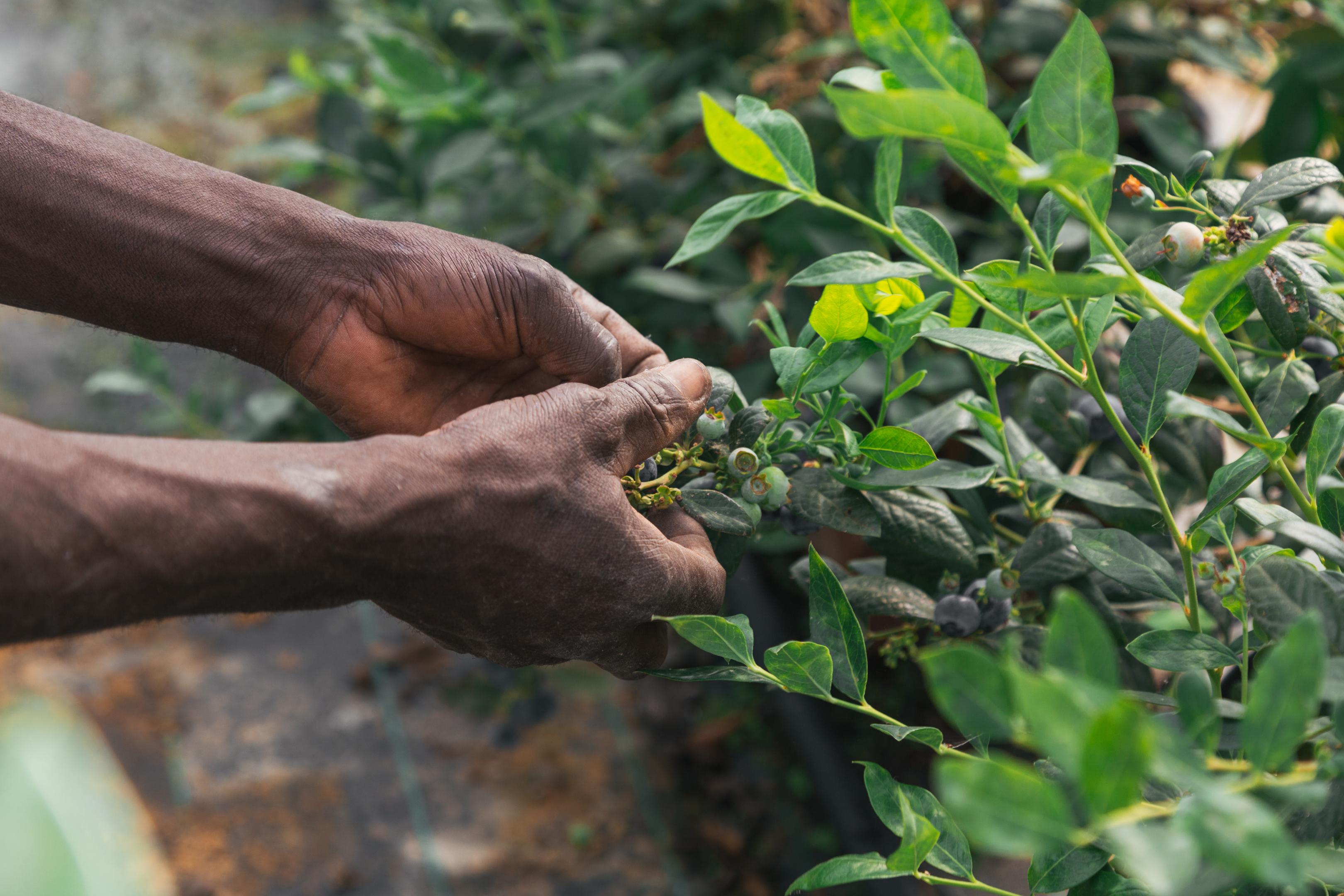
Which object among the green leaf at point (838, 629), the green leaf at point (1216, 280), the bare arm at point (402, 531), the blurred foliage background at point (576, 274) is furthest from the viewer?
the blurred foliage background at point (576, 274)

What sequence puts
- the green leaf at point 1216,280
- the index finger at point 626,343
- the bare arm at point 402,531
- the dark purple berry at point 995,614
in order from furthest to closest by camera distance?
the index finger at point 626,343
the dark purple berry at point 995,614
the bare arm at point 402,531
the green leaf at point 1216,280

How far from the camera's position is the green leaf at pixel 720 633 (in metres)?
0.59

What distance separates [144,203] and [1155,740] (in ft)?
2.85

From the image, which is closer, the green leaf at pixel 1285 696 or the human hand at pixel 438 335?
the green leaf at pixel 1285 696

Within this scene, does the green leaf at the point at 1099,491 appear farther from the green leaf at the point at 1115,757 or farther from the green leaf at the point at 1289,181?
the green leaf at the point at 1115,757

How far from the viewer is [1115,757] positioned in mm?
329

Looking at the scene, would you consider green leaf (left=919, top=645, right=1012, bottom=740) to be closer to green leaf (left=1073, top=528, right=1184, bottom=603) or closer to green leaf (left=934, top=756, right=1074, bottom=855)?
green leaf (left=934, top=756, right=1074, bottom=855)

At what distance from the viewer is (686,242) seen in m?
0.65

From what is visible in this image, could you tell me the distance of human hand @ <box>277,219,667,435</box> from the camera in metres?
0.79

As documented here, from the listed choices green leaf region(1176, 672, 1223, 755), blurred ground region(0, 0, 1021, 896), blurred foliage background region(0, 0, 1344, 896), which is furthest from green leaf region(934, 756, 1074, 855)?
blurred ground region(0, 0, 1021, 896)

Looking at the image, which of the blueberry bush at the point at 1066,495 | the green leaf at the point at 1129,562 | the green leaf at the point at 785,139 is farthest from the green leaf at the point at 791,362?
the green leaf at the point at 1129,562

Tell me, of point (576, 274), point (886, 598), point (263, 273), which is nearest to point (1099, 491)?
point (886, 598)

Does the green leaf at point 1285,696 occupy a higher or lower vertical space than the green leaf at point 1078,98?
lower

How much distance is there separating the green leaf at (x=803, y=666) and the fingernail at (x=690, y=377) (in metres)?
0.21
